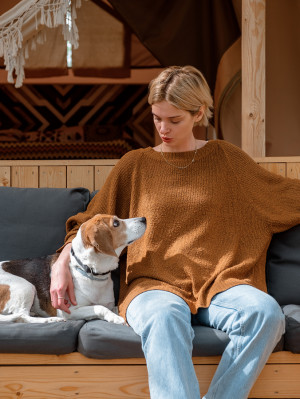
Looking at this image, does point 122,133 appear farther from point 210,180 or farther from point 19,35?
point 210,180

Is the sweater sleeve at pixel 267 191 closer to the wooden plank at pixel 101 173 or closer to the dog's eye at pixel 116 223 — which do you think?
the dog's eye at pixel 116 223

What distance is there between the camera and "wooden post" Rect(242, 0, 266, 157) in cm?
325

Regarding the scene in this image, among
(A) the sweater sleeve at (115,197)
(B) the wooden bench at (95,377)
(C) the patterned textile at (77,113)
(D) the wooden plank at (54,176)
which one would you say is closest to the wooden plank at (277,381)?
(B) the wooden bench at (95,377)

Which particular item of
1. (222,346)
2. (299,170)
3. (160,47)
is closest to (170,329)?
(222,346)

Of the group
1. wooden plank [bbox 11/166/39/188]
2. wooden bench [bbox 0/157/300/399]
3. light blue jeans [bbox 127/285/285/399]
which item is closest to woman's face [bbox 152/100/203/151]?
light blue jeans [bbox 127/285/285/399]

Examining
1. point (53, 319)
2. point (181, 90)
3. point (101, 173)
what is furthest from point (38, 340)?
point (101, 173)

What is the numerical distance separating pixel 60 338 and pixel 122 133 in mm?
3142

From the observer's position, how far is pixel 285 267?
8.39 ft

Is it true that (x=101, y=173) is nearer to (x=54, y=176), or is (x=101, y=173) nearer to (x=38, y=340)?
(x=54, y=176)

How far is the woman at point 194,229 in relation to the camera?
1.91 metres

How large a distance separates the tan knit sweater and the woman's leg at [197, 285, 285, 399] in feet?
0.50

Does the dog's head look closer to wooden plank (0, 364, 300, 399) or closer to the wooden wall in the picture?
wooden plank (0, 364, 300, 399)

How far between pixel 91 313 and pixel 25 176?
4.33 ft

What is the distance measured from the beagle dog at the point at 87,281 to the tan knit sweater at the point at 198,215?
9 centimetres
